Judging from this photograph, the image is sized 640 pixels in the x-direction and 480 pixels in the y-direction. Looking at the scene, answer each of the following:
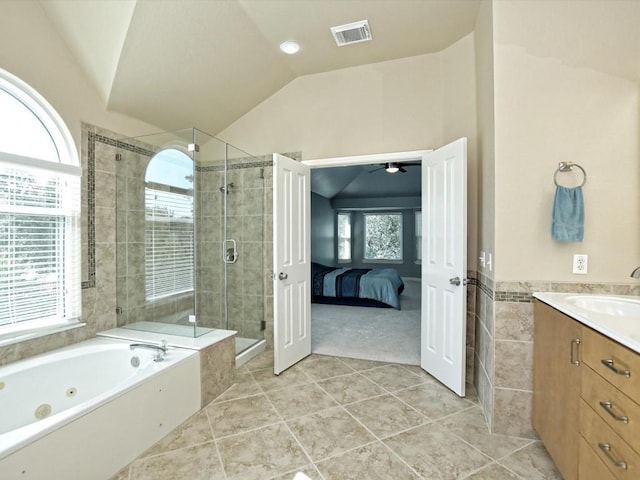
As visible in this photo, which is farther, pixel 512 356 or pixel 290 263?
pixel 290 263

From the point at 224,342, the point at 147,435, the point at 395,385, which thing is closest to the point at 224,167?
the point at 224,342

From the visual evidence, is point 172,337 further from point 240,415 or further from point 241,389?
point 240,415

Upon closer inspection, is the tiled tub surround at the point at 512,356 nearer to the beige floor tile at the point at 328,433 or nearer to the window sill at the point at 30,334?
the beige floor tile at the point at 328,433

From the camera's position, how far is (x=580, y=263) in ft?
6.38

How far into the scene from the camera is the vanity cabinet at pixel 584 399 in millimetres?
1147

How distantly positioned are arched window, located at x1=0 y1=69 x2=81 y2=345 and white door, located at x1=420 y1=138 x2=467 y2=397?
2898 millimetres

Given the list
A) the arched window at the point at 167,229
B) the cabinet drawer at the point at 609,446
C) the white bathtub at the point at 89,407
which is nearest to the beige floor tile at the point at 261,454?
the white bathtub at the point at 89,407

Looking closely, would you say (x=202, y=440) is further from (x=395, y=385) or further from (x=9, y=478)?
(x=395, y=385)

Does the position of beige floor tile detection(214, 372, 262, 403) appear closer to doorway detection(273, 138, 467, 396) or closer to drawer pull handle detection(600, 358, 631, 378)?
doorway detection(273, 138, 467, 396)

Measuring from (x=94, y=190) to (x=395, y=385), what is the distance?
2973 millimetres

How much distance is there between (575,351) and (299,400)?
1826 mm

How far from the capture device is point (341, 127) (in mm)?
3357

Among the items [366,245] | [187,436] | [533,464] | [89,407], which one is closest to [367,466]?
[533,464]

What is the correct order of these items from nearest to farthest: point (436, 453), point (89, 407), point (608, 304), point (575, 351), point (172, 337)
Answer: point (575, 351) → point (89, 407) → point (608, 304) → point (436, 453) → point (172, 337)
